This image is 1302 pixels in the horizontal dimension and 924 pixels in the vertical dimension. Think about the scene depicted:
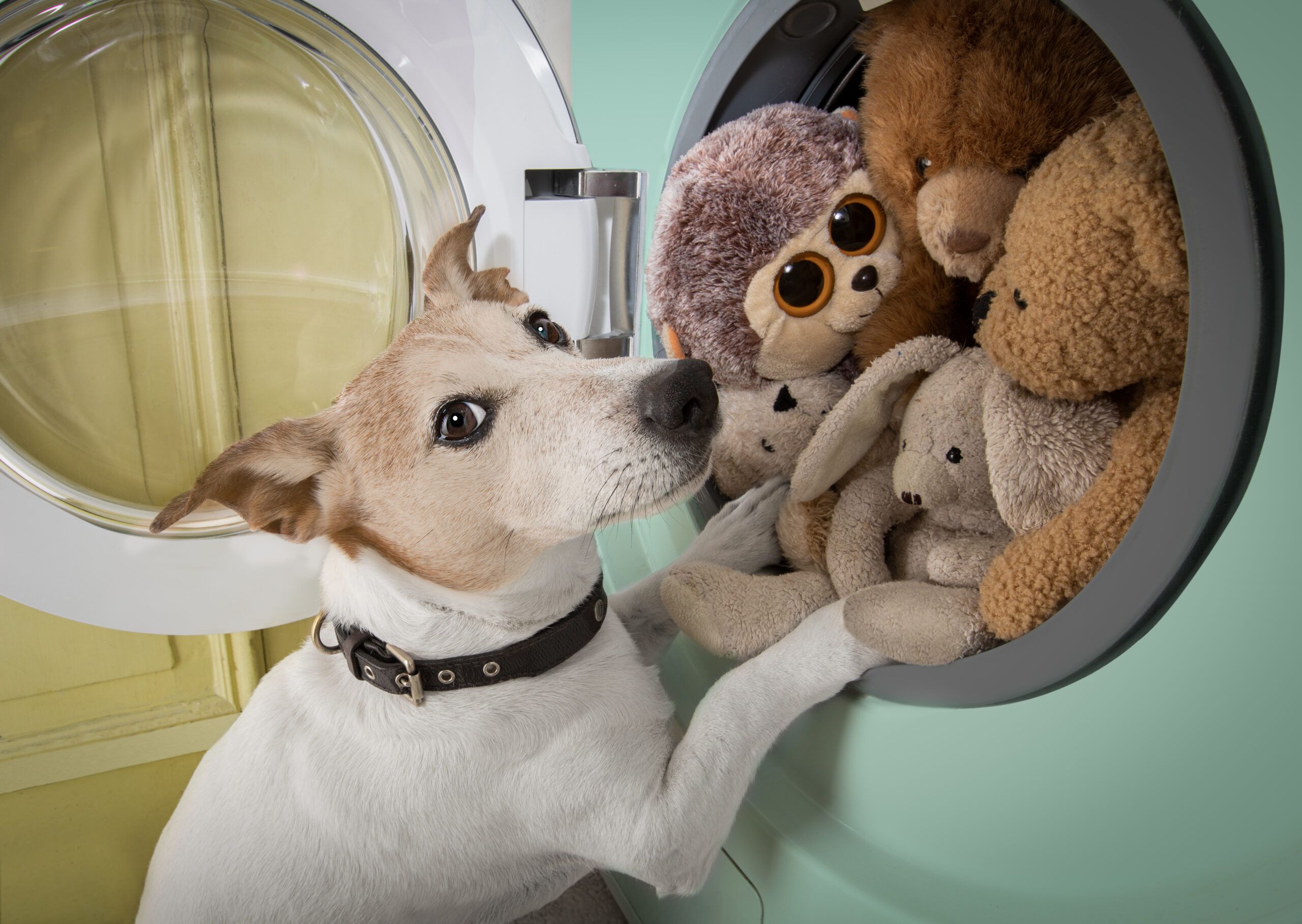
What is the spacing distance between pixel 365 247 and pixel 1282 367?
131 cm

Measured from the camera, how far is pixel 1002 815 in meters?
0.80

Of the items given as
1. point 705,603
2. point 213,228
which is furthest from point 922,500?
point 213,228

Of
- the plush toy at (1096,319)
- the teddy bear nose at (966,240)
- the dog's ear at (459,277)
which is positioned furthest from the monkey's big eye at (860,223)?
the dog's ear at (459,277)

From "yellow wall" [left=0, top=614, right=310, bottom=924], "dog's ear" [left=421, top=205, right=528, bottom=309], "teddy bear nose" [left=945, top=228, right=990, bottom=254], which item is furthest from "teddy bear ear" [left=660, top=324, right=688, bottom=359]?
"yellow wall" [left=0, top=614, right=310, bottom=924]

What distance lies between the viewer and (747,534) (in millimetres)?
1214

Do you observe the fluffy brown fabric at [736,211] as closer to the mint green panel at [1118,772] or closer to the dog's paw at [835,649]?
the mint green panel at [1118,772]

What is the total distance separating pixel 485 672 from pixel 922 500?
55cm

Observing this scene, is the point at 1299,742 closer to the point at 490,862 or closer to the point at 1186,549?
the point at 1186,549

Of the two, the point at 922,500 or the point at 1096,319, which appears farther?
the point at 922,500

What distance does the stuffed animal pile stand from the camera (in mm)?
720

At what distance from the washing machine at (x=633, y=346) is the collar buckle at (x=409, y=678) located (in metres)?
0.42

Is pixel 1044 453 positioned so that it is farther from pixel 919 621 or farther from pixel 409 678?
pixel 409 678

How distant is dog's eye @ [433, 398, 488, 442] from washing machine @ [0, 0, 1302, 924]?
442 millimetres

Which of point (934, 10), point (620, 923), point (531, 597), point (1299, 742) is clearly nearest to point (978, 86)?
point (934, 10)
